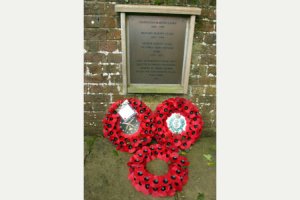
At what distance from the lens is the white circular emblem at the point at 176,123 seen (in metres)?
3.59

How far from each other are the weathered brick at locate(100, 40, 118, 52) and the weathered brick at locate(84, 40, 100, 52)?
0.07m

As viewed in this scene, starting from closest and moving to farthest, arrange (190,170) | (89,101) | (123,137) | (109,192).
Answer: (109,192)
(190,170)
(123,137)
(89,101)

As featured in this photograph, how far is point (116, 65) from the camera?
365 centimetres

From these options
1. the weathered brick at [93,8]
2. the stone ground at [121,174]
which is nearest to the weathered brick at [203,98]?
the stone ground at [121,174]

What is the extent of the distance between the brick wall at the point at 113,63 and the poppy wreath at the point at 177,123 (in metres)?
0.23

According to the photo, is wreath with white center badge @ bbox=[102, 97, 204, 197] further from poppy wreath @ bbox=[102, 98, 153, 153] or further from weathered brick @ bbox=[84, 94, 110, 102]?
weathered brick @ bbox=[84, 94, 110, 102]

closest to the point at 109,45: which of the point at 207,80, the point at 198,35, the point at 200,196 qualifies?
the point at 198,35

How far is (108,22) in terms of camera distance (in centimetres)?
352

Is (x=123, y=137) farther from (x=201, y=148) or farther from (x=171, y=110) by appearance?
(x=201, y=148)

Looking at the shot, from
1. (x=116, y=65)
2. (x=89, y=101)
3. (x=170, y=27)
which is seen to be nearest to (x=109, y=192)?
(x=89, y=101)

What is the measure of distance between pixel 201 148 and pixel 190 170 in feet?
1.49

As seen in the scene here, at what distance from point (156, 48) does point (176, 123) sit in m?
1.13

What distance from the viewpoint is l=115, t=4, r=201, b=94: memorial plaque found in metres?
3.43

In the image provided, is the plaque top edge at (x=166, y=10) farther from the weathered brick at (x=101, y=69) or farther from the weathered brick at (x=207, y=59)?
the weathered brick at (x=101, y=69)
